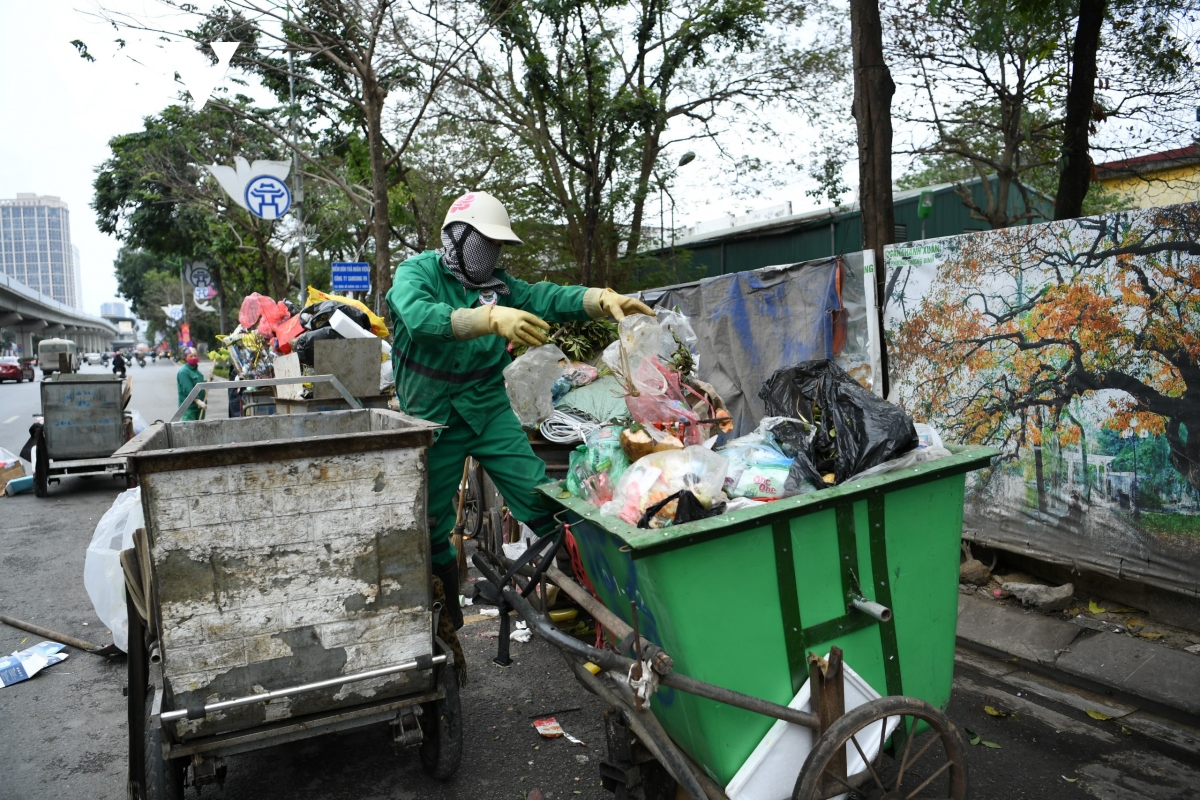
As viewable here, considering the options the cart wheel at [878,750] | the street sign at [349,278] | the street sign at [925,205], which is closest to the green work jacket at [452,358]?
the cart wheel at [878,750]

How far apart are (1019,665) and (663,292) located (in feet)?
15.7

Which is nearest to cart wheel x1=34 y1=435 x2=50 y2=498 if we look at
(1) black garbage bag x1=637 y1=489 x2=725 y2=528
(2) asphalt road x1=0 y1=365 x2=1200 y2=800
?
(2) asphalt road x1=0 y1=365 x2=1200 y2=800

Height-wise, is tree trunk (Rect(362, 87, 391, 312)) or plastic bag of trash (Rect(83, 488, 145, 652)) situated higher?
tree trunk (Rect(362, 87, 391, 312))

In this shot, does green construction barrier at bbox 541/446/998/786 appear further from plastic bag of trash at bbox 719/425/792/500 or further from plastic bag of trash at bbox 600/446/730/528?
plastic bag of trash at bbox 719/425/792/500

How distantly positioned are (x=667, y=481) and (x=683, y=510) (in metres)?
0.15

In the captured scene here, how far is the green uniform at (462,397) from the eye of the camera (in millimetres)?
3348

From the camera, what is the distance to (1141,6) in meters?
7.16

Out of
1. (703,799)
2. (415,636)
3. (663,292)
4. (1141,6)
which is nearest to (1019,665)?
(703,799)

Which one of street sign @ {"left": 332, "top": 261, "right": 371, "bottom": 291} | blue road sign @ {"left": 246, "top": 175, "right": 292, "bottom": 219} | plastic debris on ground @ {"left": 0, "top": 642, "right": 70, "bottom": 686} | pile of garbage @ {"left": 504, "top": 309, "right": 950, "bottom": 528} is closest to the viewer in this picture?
pile of garbage @ {"left": 504, "top": 309, "right": 950, "bottom": 528}

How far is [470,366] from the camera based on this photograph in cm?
338

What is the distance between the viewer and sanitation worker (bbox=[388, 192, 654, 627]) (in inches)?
131

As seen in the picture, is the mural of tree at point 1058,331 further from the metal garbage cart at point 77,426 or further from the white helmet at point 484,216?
the metal garbage cart at point 77,426

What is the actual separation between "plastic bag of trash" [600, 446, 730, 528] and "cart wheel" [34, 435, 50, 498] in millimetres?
8873

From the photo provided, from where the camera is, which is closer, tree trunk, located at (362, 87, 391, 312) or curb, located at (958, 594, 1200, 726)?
curb, located at (958, 594, 1200, 726)
